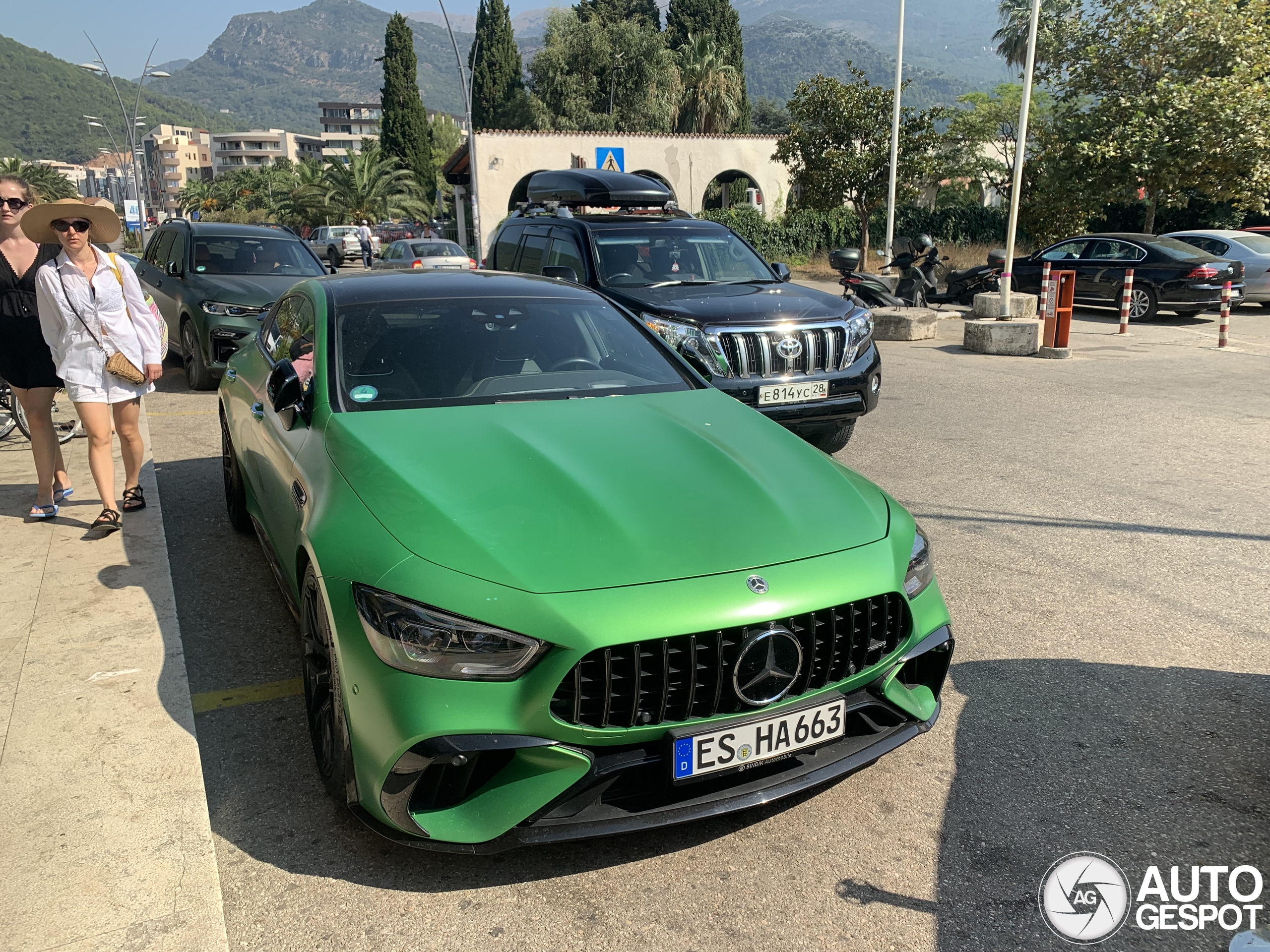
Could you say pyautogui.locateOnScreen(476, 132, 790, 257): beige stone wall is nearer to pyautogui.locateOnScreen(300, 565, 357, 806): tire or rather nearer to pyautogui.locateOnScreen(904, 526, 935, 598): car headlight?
pyautogui.locateOnScreen(904, 526, 935, 598): car headlight

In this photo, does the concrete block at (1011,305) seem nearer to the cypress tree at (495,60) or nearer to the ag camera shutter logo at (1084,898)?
the ag camera shutter logo at (1084,898)

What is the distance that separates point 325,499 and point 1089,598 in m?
3.59

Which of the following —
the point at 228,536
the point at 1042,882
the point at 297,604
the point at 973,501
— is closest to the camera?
the point at 1042,882

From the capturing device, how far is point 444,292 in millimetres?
4422

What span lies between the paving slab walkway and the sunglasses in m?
1.69

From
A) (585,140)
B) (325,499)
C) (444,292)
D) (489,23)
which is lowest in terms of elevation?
(325,499)

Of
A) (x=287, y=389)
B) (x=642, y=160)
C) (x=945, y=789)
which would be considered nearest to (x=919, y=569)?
(x=945, y=789)

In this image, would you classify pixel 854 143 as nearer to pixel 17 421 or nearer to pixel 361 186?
pixel 17 421

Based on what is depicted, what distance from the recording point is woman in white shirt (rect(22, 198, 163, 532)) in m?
5.25

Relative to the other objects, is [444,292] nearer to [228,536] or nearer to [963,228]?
[228,536]

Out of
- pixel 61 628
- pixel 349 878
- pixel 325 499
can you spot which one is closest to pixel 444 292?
pixel 325 499

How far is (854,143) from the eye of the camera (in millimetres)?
25812

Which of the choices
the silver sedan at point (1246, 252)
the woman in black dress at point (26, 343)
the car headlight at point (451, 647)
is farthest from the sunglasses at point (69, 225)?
the silver sedan at point (1246, 252)

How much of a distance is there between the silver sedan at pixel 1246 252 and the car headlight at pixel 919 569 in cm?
1673
